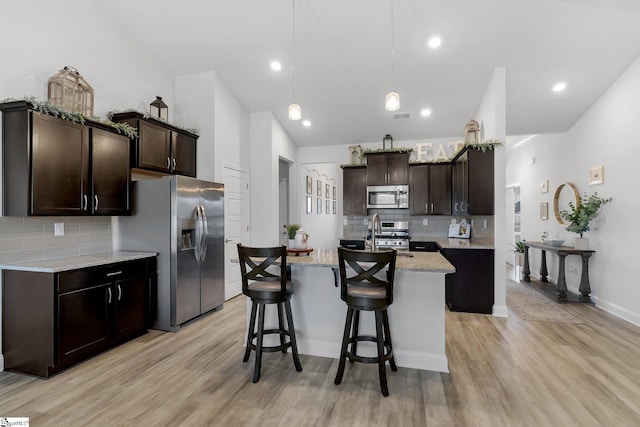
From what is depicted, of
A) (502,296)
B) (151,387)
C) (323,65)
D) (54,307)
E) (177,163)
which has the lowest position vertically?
(151,387)

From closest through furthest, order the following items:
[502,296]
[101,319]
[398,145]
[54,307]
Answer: [54,307]
[101,319]
[502,296]
[398,145]

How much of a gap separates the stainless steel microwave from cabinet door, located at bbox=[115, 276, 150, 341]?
12.7ft

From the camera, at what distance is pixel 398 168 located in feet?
18.9

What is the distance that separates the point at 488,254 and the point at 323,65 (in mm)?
3294

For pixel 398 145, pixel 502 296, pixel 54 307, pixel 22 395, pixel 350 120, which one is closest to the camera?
pixel 22 395

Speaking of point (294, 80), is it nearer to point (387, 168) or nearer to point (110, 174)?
point (387, 168)

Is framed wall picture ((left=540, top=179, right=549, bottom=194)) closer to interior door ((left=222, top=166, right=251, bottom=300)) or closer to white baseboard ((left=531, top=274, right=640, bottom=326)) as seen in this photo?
white baseboard ((left=531, top=274, right=640, bottom=326))

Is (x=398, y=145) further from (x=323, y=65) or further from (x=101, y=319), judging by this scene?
(x=101, y=319)

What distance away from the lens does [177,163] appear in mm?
4141

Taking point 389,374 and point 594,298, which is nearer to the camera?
point 389,374

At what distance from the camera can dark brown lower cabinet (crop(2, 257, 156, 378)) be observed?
253 cm

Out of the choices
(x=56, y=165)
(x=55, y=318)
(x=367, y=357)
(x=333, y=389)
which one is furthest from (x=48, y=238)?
(x=367, y=357)

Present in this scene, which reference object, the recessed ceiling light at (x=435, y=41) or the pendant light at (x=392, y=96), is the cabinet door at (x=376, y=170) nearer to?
the pendant light at (x=392, y=96)

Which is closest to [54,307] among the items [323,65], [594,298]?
[323,65]
